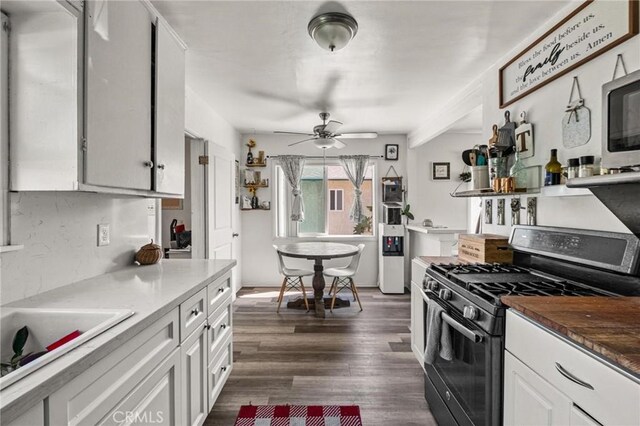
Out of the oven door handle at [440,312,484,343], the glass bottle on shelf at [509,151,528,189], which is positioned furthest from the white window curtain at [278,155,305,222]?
the oven door handle at [440,312,484,343]

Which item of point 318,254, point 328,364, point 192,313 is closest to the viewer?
point 192,313

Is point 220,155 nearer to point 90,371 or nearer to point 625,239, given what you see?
point 90,371

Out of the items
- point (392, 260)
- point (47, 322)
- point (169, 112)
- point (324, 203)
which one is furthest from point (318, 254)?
point (47, 322)

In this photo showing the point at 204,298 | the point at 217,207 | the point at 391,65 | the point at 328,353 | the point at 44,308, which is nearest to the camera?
the point at 44,308

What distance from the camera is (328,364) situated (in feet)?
8.37

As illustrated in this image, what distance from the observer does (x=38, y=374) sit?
0.74 m

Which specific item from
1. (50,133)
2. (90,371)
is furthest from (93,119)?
(90,371)

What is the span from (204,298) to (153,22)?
1555 millimetres

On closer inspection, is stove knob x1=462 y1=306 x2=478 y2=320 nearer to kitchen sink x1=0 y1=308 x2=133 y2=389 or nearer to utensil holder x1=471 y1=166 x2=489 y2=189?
utensil holder x1=471 y1=166 x2=489 y2=189

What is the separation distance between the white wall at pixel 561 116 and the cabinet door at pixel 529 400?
808mm

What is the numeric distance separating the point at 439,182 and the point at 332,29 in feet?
11.7

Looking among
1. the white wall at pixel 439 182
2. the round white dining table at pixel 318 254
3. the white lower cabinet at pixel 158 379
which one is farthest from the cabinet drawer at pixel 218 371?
the white wall at pixel 439 182

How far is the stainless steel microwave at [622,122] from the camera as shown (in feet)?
3.34

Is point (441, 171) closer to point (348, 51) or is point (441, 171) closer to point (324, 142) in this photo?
point (324, 142)
